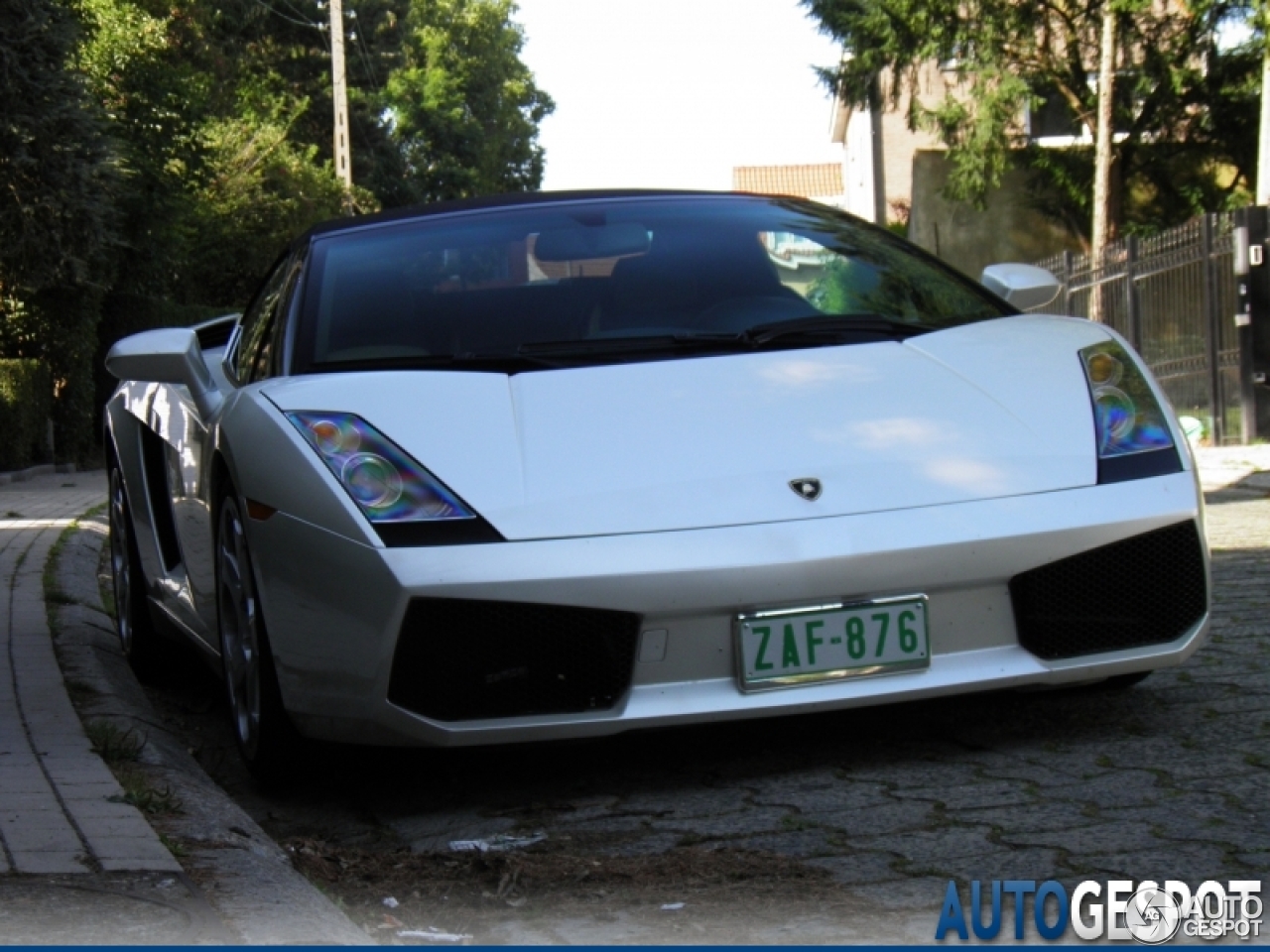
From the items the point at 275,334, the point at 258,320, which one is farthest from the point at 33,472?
the point at 275,334

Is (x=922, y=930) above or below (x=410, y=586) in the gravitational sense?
below

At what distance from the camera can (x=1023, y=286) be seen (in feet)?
16.8

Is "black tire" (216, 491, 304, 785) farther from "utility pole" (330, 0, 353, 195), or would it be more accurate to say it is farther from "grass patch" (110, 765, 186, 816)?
"utility pole" (330, 0, 353, 195)

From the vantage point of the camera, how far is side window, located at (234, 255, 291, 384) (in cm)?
504

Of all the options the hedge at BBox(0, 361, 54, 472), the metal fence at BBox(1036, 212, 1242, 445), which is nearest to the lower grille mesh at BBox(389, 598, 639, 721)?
the metal fence at BBox(1036, 212, 1242, 445)

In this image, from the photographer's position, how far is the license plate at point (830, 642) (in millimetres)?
3664

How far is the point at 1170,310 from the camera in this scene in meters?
15.9

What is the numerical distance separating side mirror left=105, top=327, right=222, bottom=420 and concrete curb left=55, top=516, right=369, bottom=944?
2.83 ft

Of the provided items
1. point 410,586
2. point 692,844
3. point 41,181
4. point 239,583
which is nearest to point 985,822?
point 692,844

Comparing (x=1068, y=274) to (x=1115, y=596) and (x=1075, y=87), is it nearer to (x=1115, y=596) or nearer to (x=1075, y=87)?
(x=1075, y=87)

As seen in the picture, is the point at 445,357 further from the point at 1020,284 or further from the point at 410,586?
the point at 1020,284

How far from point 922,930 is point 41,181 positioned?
20128mm

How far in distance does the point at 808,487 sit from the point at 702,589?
0.32 m

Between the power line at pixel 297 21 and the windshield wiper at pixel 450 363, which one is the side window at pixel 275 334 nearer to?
the windshield wiper at pixel 450 363
